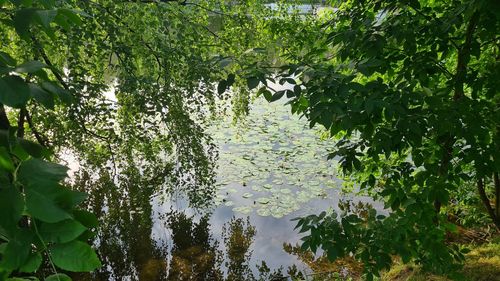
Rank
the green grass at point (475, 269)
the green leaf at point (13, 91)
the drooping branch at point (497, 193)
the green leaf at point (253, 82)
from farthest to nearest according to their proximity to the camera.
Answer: the green grass at point (475, 269)
the drooping branch at point (497, 193)
the green leaf at point (253, 82)
the green leaf at point (13, 91)

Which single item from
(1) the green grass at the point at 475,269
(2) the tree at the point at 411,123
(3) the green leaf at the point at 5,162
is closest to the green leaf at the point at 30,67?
(3) the green leaf at the point at 5,162

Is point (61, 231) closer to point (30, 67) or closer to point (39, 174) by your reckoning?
point (39, 174)

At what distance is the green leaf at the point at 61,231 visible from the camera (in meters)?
0.49

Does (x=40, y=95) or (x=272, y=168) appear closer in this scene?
(x=40, y=95)

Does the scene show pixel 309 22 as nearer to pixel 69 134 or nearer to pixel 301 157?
pixel 69 134

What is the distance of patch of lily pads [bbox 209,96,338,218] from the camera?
7262 mm

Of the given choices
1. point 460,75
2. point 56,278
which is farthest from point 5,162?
point 460,75

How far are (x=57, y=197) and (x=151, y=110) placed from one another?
2.44 m

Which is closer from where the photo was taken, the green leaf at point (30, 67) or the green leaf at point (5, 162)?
the green leaf at point (5, 162)

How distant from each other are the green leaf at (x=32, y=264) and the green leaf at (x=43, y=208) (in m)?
0.07

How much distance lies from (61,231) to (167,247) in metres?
5.87

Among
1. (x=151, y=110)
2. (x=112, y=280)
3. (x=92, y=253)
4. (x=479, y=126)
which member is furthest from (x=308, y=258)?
(x=92, y=253)

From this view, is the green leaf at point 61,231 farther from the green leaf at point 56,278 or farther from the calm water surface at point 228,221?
the calm water surface at point 228,221

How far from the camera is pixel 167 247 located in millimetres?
6035
